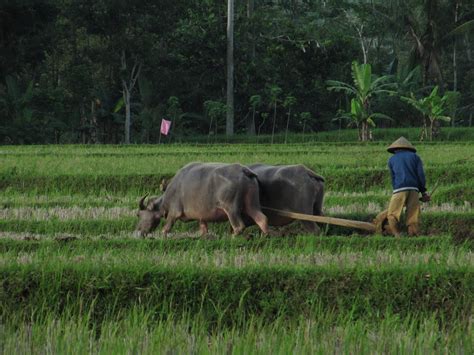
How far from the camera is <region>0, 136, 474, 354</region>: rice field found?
4.57 meters

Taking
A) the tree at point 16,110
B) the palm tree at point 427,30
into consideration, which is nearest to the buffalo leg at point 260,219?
the tree at point 16,110

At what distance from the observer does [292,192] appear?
366 inches

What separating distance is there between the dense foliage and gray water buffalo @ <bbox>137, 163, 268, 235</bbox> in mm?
16337

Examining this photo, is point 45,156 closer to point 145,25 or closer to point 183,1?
point 145,25

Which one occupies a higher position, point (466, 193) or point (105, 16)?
point (105, 16)

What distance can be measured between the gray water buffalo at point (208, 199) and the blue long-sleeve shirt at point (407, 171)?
133cm

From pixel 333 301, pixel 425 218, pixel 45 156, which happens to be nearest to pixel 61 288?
pixel 333 301

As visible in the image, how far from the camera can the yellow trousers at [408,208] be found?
902 cm

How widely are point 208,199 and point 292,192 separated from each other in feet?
2.67

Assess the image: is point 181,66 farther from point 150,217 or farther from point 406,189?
point 406,189

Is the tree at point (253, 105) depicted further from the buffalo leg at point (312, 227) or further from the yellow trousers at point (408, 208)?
the yellow trousers at point (408, 208)

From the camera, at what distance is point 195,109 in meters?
31.2

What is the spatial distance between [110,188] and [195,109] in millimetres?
18217

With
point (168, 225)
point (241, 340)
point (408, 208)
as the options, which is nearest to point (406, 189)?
point (408, 208)
